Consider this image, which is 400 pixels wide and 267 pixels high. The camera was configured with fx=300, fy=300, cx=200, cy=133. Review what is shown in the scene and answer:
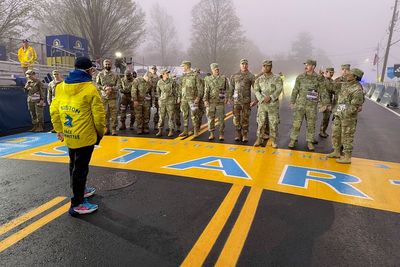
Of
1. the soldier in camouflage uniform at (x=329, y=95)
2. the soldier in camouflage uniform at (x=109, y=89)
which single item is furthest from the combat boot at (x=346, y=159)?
the soldier in camouflage uniform at (x=109, y=89)

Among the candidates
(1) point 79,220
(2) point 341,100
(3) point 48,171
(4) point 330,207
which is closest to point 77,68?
(1) point 79,220

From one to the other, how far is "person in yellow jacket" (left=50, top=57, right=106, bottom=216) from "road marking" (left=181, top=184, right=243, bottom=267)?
1.64 m

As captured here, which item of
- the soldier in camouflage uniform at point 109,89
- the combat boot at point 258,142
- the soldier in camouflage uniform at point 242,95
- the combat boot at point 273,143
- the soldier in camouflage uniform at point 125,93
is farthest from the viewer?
the soldier in camouflage uniform at point 125,93

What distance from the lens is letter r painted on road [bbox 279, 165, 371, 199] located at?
4918 millimetres

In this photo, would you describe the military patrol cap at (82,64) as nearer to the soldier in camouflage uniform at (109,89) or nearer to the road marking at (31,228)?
the road marking at (31,228)

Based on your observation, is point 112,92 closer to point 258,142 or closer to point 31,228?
point 258,142

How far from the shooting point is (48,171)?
5848 millimetres

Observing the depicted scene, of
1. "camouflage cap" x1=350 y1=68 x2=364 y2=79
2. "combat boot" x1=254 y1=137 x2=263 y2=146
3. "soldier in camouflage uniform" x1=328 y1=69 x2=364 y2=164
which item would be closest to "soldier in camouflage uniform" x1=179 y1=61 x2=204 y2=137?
"combat boot" x1=254 y1=137 x2=263 y2=146

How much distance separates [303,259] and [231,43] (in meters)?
52.2

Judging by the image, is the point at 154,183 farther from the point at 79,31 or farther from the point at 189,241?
the point at 79,31

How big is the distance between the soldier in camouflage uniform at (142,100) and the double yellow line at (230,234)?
18.5 feet

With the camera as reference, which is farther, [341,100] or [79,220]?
[341,100]

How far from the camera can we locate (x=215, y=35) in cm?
5162

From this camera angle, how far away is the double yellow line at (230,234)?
3.01m
